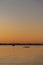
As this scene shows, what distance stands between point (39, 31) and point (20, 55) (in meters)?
0.55

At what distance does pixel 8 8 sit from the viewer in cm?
204

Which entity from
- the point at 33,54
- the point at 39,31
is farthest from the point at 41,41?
the point at 33,54

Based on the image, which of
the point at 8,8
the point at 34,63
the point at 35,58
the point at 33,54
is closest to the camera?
the point at 34,63

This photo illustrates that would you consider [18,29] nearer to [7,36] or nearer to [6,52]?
[7,36]

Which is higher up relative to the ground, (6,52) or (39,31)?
(39,31)

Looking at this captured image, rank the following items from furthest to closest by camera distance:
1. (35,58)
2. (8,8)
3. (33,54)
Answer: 1. (8,8)
2. (33,54)
3. (35,58)

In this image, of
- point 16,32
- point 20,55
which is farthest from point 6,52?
point 16,32

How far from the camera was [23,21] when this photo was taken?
2.07 m

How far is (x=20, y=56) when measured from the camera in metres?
1.77

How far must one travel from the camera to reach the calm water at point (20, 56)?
5.18 feet

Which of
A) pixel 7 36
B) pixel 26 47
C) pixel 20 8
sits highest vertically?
pixel 20 8

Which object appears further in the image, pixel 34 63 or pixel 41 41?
pixel 41 41

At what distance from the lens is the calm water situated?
5.18 ft

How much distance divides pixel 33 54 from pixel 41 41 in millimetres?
324
